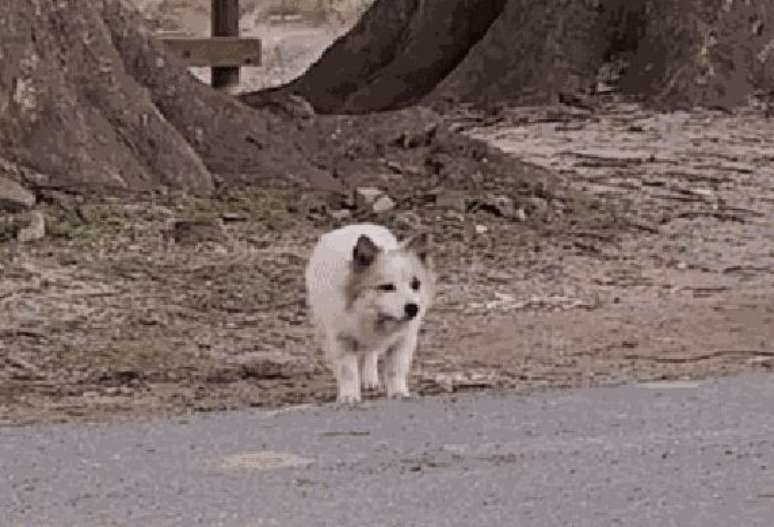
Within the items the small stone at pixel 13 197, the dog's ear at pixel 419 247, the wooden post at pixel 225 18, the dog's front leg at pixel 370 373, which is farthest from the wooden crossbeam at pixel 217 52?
the dog's ear at pixel 419 247

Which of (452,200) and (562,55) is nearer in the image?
(452,200)

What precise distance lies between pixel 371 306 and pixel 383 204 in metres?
5.86

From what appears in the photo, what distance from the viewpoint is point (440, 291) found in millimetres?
14422

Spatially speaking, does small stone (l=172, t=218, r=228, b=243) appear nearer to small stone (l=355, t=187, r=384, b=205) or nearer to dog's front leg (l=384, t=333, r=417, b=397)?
small stone (l=355, t=187, r=384, b=205)

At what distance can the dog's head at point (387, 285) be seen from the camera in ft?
35.2

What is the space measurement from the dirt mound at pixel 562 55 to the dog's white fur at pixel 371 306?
12.9 metres

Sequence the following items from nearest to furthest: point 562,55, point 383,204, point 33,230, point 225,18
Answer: point 33,230 → point 383,204 → point 562,55 → point 225,18

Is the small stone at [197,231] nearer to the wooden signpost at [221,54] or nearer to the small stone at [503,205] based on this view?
the small stone at [503,205]

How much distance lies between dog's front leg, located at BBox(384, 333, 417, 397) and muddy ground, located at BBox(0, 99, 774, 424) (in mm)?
185

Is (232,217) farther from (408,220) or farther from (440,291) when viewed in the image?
(440,291)

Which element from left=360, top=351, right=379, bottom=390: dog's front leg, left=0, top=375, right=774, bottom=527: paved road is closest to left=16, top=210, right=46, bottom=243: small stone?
left=360, top=351, right=379, bottom=390: dog's front leg

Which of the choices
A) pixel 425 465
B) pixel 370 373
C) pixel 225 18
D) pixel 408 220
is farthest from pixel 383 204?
pixel 225 18

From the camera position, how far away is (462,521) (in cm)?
750

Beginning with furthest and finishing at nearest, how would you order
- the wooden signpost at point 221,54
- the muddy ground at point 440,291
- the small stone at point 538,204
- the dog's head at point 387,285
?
the wooden signpost at point 221,54, the small stone at point 538,204, the muddy ground at point 440,291, the dog's head at point 387,285
